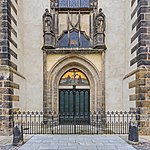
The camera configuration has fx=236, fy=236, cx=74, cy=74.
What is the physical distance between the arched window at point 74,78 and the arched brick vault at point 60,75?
35 centimetres

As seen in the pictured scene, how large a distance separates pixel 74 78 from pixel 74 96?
3.40ft

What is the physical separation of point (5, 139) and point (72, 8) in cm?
807

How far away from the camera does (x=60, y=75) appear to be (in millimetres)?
13430

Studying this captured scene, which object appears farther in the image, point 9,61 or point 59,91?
point 59,91

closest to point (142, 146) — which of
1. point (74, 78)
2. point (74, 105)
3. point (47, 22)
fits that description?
point (74, 105)

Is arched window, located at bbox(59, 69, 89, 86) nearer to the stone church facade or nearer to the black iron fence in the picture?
the stone church facade

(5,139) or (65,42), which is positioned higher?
(65,42)

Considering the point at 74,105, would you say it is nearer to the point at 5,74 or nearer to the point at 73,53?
the point at 73,53

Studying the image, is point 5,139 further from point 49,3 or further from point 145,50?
point 49,3

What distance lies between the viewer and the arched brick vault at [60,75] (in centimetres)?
1314

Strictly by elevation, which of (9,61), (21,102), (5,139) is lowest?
(5,139)

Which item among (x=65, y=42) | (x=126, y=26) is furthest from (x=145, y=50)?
(x=65, y=42)

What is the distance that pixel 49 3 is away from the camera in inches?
531

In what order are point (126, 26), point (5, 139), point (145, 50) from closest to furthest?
point (5, 139), point (145, 50), point (126, 26)
